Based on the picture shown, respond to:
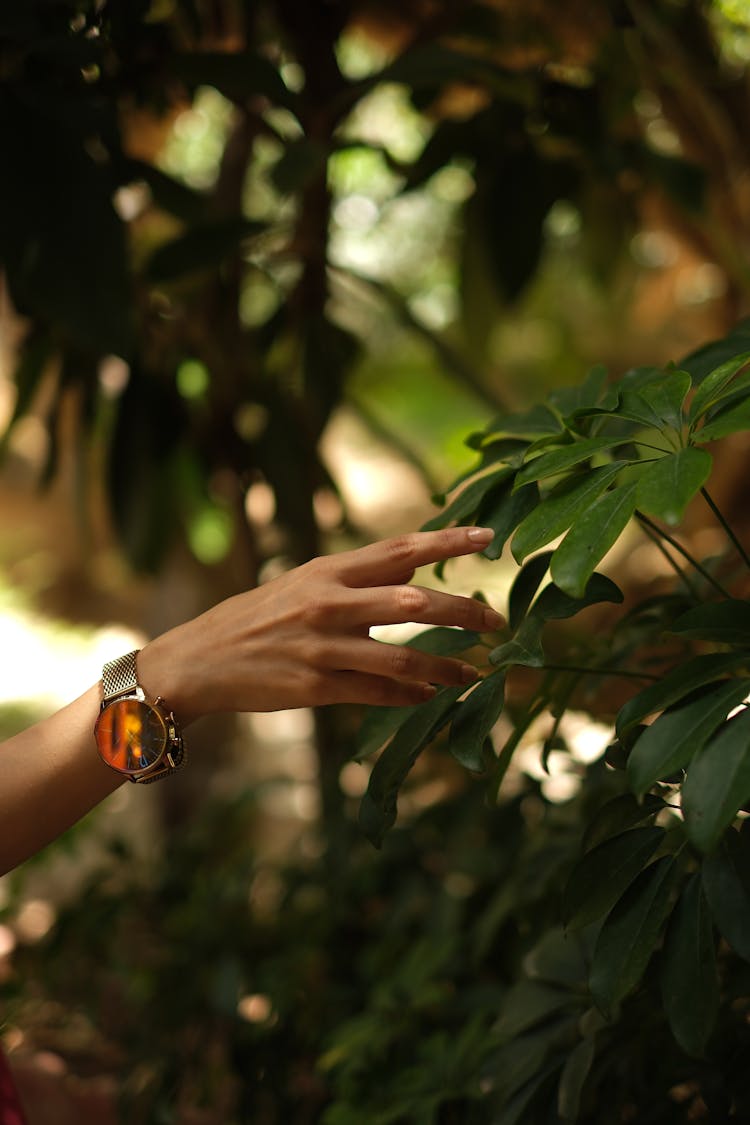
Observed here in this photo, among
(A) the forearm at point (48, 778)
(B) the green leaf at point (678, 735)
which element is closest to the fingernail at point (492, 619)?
(B) the green leaf at point (678, 735)

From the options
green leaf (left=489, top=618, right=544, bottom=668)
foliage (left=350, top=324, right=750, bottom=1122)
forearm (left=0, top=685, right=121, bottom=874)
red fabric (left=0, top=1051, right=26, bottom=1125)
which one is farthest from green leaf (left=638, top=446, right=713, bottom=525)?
red fabric (left=0, top=1051, right=26, bottom=1125)

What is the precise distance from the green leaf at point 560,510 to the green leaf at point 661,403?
33 mm

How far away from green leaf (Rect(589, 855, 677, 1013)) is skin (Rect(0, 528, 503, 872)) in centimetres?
14

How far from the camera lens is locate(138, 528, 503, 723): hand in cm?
51

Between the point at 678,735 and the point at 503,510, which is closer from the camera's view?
the point at 678,735

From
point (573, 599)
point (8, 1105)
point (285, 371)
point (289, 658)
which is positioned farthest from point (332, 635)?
point (285, 371)

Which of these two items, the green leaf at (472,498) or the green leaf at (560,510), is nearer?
the green leaf at (560,510)

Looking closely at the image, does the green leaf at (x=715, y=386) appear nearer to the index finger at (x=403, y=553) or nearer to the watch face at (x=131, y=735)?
the index finger at (x=403, y=553)

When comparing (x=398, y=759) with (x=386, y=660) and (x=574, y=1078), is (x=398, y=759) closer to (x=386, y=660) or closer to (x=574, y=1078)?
(x=386, y=660)

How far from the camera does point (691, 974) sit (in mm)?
495

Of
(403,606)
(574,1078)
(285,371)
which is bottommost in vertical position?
(574,1078)

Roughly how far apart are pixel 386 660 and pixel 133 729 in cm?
16

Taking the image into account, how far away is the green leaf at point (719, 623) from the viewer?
0.48 meters

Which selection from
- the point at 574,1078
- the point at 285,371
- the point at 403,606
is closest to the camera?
the point at 403,606
